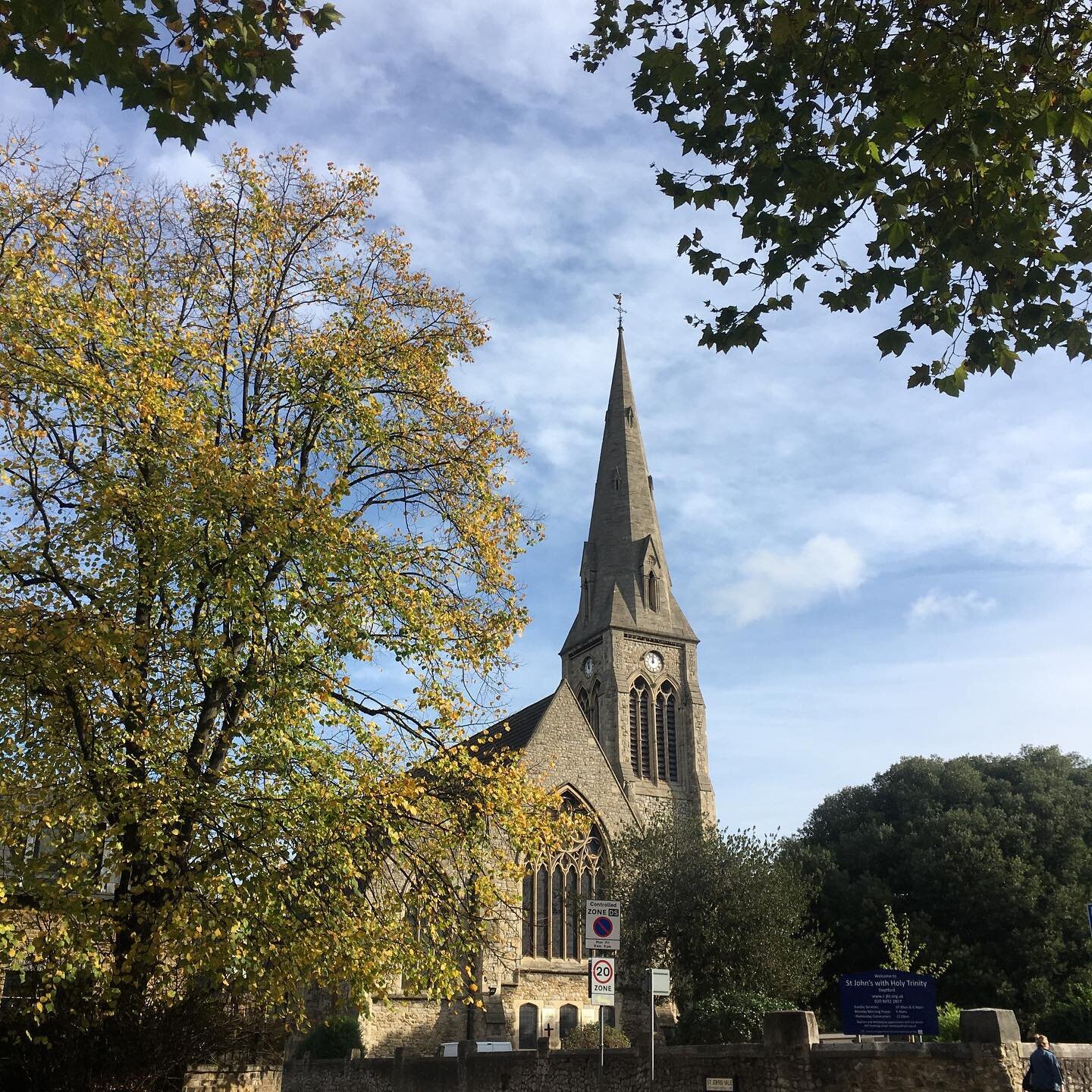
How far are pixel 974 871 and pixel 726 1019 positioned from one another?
67.1ft

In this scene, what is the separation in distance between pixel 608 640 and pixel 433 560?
3167cm

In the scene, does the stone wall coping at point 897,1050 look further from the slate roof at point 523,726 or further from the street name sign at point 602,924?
the slate roof at point 523,726

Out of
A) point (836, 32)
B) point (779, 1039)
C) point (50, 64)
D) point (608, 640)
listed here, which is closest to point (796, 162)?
point (836, 32)

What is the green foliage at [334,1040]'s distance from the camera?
28.0 meters

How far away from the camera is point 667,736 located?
145 feet

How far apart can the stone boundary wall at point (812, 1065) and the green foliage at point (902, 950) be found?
11291 mm

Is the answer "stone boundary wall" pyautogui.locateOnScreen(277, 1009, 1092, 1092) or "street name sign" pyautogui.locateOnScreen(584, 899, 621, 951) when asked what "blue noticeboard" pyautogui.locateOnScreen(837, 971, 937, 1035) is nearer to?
"stone boundary wall" pyautogui.locateOnScreen(277, 1009, 1092, 1092)

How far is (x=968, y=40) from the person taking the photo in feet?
23.3

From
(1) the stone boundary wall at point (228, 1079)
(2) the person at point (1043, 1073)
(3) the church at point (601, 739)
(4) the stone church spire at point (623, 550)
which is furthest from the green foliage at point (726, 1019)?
(4) the stone church spire at point (623, 550)

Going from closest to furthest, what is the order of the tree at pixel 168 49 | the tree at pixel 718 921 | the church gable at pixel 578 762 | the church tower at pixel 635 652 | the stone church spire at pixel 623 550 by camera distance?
the tree at pixel 168 49 < the tree at pixel 718 921 < the church gable at pixel 578 762 < the church tower at pixel 635 652 < the stone church spire at pixel 623 550

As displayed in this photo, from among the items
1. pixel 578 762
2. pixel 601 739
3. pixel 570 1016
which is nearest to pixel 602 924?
pixel 570 1016

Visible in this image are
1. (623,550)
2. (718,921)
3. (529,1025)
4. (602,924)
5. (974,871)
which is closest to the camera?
(602,924)

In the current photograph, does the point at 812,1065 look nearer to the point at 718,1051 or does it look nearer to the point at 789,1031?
the point at 789,1031

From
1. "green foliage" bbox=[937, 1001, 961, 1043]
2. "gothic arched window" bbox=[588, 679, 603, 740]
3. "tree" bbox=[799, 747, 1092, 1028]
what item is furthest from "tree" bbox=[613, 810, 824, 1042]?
"gothic arched window" bbox=[588, 679, 603, 740]
